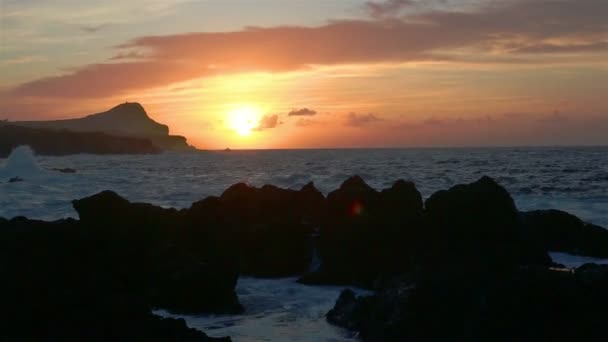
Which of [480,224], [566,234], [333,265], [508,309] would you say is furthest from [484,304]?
[566,234]

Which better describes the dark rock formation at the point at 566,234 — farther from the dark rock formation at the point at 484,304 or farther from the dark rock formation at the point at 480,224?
the dark rock formation at the point at 484,304

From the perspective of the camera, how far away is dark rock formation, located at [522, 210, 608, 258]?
1770 cm

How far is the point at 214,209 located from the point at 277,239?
2702 millimetres

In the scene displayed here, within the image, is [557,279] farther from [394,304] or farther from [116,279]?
[116,279]

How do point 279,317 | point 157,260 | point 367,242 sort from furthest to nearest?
point 367,242 < point 157,260 < point 279,317

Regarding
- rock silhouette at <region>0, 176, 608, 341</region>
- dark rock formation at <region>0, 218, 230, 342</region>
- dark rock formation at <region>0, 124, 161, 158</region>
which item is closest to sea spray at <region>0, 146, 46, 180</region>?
rock silhouette at <region>0, 176, 608, 341</region>

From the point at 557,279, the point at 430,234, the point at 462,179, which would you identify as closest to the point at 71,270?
the point at 557,279

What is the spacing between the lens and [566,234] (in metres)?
18.3

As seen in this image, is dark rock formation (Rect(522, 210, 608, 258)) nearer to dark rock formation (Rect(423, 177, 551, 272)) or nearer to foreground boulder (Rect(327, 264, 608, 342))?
dark rock formation (Rect(423, 177, 551, 272))

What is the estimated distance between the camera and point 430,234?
13320mm

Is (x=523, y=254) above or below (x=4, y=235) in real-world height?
below

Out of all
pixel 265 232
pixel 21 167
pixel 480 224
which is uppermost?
pixel 480 224

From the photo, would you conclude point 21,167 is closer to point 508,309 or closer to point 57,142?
point 508,309

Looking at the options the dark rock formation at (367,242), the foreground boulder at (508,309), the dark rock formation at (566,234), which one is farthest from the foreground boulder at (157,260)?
the dark rock formation at (566,234)
